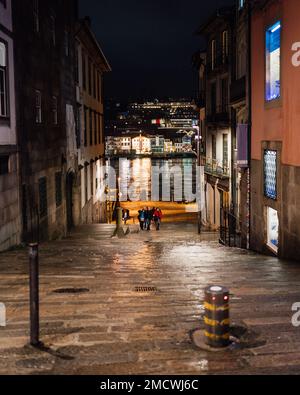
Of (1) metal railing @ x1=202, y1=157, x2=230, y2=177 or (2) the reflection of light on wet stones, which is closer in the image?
(2) the reflection of light on wet stones

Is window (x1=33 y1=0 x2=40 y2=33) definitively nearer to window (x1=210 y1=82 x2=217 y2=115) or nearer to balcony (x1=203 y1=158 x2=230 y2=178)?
balcony (x1=203 y1=158 x2=230 y2=178)

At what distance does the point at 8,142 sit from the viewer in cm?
1562

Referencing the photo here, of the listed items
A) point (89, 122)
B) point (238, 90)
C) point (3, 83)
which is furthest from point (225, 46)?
point (3, 83)

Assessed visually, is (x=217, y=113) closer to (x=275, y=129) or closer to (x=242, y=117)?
(x=242, y=117)

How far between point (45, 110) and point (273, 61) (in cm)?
998

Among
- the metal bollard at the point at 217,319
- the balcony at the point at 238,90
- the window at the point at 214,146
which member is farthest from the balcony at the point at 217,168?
the metal bollard at the point at 217,319

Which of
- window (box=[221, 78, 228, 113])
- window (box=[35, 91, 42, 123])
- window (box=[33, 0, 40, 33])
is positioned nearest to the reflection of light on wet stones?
window (box=[35, 91, 42, 123])

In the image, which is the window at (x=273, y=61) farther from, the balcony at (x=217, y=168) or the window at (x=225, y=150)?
the window at (x=225, y=150)

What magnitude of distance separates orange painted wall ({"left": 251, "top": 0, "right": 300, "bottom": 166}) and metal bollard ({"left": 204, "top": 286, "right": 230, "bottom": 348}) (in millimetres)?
8105

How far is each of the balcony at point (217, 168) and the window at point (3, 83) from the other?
19.0 m

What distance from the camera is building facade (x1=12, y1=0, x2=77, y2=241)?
17.4 meters

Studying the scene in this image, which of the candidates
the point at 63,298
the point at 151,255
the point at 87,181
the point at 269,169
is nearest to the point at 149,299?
the point at 63,298

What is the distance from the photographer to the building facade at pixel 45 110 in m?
17.4
